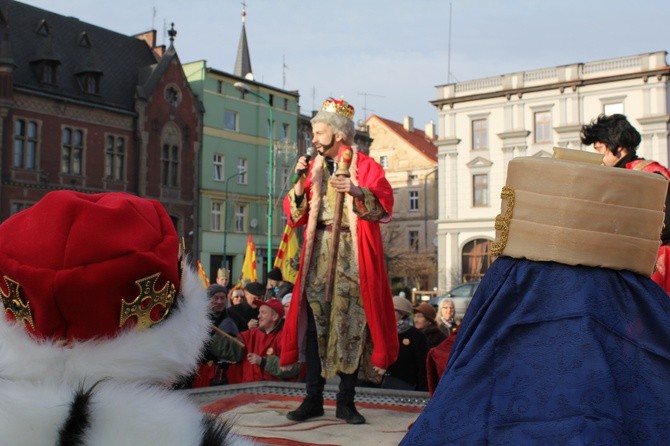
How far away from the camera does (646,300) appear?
2217mm

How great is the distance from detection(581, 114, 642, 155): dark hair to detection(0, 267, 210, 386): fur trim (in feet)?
9.15

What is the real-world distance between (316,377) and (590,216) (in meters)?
2.37

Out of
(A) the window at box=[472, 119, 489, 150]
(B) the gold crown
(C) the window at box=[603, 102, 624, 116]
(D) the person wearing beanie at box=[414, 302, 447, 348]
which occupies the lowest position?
(D) the person wearing beanie at box=[414, 302, 447, 348]

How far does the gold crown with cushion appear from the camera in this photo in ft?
7.41

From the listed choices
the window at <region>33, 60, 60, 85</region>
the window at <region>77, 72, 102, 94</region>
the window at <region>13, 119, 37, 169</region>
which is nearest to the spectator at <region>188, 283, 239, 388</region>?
the window at <region>13, 119, 37, 169</region>

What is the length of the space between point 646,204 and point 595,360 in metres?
0.59

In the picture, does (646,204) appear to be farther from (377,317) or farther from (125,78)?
(125,78)

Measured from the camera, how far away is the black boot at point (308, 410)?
4.12 meters

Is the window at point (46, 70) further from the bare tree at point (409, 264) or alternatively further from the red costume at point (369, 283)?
the red costume at point (369, 283)

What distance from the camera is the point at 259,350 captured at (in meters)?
6.56

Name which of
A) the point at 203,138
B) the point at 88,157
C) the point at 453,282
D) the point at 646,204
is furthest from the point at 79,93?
the point at 646,204

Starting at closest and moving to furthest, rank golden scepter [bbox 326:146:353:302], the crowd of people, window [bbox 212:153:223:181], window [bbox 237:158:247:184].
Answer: the crowd of people → golden scepter [bbox 326:146:353:302] → window [bbox 212:153:223:181] → window [bbox 237:158:247:184]

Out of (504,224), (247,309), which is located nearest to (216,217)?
(247,309)

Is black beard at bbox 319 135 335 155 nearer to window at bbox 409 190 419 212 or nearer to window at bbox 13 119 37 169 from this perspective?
window at bbox 13 119 37 169
